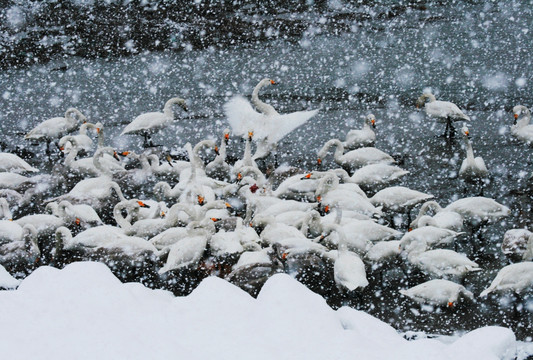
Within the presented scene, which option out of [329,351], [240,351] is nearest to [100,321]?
[240,351]

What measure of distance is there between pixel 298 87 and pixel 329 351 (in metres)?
9.96

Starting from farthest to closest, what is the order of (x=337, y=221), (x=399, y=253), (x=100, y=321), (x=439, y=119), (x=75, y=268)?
1. (x=439, y=119)
2. (x=337, y=221)
3. (x=399, y=253)
4. (x=75, y=268)
5. (x=100, y=321)

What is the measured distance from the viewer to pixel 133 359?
12.1 ft


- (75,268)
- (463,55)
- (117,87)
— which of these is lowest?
(117,87)

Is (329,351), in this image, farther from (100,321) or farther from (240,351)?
(100,321)

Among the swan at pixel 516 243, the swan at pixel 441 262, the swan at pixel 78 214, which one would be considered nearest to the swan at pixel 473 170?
the swan at pixel 516 243

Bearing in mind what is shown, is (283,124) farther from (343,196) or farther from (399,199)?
(399,199)

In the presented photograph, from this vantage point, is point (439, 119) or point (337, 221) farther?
point (439, 119)

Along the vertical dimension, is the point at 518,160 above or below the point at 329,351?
below

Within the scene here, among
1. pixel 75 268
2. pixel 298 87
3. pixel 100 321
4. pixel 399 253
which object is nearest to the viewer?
pixel 100 321

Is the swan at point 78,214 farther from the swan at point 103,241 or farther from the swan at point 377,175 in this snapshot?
the swan at point 377,175

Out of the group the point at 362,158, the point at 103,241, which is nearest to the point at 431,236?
the point at 362,158

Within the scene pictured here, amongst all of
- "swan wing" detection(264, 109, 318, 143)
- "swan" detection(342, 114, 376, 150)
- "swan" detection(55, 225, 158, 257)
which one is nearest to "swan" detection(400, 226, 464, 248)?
"swan" detection(55, 225, 158, 257)

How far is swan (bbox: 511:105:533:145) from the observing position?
982 centimetres
